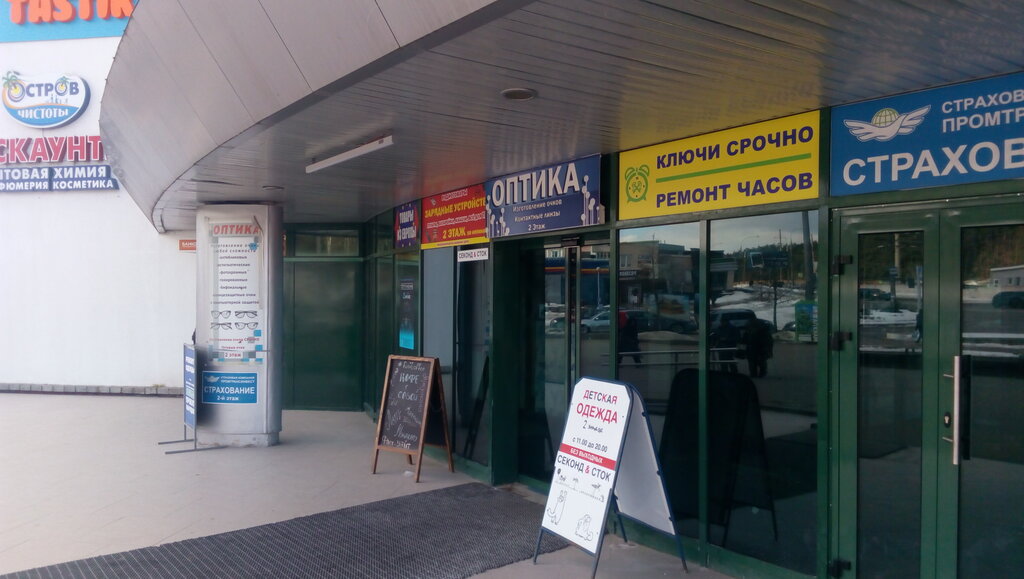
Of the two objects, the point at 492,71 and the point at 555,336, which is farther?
the point at 555,336

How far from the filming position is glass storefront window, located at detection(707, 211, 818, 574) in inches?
173

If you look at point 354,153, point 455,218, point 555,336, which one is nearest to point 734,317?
point 555,336

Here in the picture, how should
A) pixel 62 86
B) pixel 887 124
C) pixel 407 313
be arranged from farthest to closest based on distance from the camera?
pixel 62 86 → pixel 407 313 → pixel 887 124

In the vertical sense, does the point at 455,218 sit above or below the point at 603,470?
above

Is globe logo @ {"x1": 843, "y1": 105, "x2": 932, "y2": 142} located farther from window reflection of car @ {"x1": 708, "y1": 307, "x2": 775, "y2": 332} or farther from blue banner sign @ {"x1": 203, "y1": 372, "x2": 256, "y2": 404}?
blue banner sign @ {"x1": 203, "y1": 372, "x2": 256, "y2": 404}

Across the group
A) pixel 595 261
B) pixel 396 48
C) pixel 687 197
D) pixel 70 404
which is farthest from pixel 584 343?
pixel 70 404

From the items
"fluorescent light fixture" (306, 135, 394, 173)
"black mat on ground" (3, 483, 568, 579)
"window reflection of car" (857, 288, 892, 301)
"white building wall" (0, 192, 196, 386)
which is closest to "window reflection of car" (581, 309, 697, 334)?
"window reflection of car" (857, 288, 892, 301)

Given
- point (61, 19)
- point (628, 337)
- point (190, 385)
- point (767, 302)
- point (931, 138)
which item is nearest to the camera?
point (931, 138)

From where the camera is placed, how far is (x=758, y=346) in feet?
15.4

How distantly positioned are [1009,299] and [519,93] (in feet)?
8.40

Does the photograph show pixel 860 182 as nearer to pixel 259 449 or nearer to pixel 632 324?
pixel 632 324

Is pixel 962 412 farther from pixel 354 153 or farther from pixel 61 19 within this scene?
pixel 61 19

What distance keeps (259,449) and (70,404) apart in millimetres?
5375

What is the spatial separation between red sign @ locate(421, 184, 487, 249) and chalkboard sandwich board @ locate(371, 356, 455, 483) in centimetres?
123
